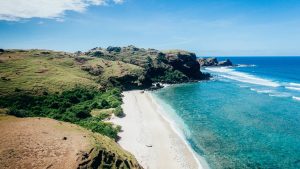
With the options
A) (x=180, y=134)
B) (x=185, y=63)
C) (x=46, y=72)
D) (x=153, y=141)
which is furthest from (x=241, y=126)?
(x=185, y=63)

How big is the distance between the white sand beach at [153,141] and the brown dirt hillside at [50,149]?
851 centimetres

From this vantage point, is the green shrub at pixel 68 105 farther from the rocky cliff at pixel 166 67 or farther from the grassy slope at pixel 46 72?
the rocky cliff at pixel 166 67

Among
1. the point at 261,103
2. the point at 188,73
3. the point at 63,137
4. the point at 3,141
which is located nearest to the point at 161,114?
the point at 261,103

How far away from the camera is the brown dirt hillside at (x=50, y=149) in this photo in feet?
82.2

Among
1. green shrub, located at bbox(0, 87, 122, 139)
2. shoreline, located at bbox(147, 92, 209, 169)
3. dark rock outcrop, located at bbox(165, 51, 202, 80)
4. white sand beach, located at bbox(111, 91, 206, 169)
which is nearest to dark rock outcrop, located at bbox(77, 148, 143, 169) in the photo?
white sand beach, located at bbox(111, 91, 206, 169)

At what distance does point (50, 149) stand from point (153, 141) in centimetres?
2342

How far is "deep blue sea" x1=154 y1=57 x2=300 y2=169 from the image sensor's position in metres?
41.7

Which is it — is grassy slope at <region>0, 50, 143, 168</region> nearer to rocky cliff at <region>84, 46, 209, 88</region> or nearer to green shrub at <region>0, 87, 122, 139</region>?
green shrub at <region>0, 87, 122, 139</region>

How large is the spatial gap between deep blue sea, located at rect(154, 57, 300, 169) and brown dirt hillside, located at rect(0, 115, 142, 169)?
59.2 feet

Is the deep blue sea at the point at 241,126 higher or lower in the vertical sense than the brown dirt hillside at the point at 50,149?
lower

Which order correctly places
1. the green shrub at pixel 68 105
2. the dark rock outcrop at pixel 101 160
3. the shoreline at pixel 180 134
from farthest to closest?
the green shrub at pixel 68 105, the shoreline at pixel 180 134, the dark rock outcrop at pixel 101 160

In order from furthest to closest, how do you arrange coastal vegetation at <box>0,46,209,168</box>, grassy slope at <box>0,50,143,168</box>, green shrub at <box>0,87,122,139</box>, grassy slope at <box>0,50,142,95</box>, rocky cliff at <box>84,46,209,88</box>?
rocky cliff at <box>84,46,209,88</box> → grassy slope at <box>0,50,142,95</box> → grassy slope at <box>0,50,143,168</box> → coastal vegetation at <box>0,46,209,168</box> → green shrub at <box>0,87,122,139</box>

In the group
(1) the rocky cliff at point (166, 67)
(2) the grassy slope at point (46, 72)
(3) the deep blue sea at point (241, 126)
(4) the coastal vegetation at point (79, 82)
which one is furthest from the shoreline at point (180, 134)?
(1) the rocky cliff at point (166, 67)

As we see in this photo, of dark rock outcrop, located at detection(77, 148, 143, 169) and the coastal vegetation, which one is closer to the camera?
dark rock outcrop, located at detection(77, 148, 143, 169)
